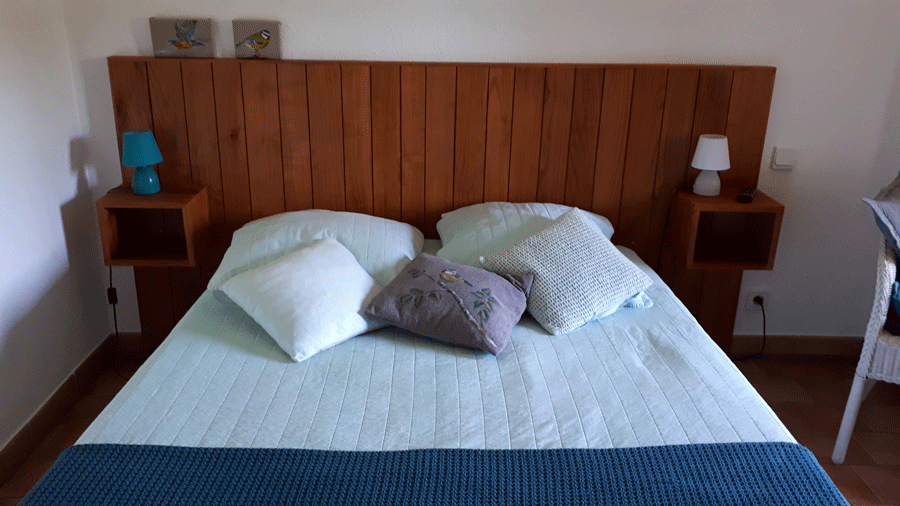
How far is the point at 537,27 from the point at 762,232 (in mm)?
1127

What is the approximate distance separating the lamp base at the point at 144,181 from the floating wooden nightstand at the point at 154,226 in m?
0.02

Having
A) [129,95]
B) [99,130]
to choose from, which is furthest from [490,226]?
[99,130]

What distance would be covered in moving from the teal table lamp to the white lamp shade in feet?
6.20

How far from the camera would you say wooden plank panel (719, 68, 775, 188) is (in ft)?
8.08

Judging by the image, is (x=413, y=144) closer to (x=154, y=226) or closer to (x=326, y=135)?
(x=326, y=135)

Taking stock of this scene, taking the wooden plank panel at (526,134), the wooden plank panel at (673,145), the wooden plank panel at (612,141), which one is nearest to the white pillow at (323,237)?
the wooden plank panel at (526,134)

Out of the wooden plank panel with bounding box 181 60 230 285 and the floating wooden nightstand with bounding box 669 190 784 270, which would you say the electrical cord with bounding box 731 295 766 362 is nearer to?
the floating wooden nightstand with bounding box 669 190 784 270

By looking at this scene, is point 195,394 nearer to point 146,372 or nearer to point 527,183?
point 146,372

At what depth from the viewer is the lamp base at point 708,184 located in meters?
2.47

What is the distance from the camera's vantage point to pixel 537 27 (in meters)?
2.42

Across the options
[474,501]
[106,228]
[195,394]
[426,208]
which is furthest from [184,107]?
[474,501]

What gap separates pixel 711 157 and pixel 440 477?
1587 millimetres

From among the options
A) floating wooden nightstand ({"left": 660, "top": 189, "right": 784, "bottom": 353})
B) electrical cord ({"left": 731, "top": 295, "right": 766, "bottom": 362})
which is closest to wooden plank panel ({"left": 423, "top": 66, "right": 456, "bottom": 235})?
floating wooden nightstand ({"left": 660, "top": 189, "right": 784, "bottom": 353})

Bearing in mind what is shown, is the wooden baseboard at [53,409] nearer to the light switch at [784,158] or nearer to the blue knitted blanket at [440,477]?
the blue knitted blanket at [440,477]
